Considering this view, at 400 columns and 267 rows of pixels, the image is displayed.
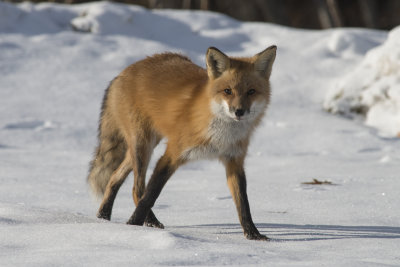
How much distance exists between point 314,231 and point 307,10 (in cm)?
1503

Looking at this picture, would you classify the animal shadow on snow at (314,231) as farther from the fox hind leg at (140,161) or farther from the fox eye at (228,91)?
the fox eye at (228,91)

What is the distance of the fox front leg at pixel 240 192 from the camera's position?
4.40 metres

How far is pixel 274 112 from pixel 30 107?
3782 millimetres

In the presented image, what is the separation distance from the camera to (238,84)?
4.32 meters

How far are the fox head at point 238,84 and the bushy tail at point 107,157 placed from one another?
1440 millimetres

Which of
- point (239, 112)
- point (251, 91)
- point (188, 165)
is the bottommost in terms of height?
point (188, 165)

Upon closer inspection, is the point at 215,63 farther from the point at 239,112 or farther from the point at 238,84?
the point at 239,112

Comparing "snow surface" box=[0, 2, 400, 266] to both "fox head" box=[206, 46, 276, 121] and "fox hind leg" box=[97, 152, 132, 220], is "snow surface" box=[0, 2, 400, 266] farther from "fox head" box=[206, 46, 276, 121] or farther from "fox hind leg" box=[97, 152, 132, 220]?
"fox head" box=[206, 46, 276, 121]

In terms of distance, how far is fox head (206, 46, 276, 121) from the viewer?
14.0 feet

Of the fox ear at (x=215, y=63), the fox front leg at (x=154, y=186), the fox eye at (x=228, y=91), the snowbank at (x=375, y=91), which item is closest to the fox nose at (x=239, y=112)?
the fox eye at (x=228, y=91)

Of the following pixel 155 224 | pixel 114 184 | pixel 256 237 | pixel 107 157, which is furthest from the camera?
pixel 107 157

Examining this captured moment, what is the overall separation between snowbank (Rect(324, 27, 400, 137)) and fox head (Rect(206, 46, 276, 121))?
5.01m

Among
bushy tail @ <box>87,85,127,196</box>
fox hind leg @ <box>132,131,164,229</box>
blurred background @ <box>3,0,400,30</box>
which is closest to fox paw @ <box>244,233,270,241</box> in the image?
fox hind leg @ <box>132,131,164,229</box>

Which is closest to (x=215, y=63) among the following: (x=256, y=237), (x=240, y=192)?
(x=240, y=192)
